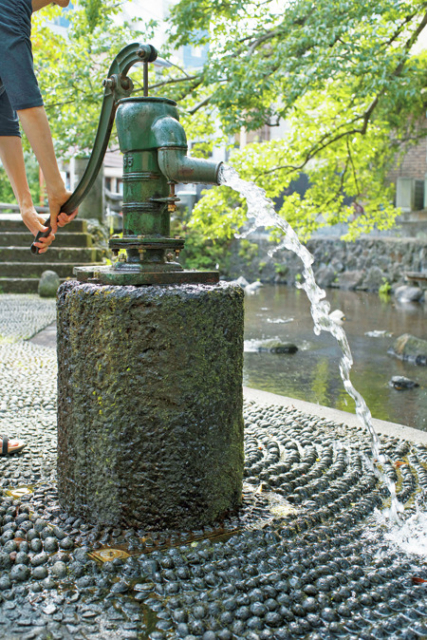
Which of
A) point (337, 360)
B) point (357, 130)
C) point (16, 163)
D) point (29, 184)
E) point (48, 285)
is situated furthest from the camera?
point (29, 184)

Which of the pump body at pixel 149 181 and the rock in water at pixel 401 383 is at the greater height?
the pump body at pixel 149 181

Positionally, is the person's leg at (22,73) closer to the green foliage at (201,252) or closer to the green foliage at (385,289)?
the green foliage at (385,289)

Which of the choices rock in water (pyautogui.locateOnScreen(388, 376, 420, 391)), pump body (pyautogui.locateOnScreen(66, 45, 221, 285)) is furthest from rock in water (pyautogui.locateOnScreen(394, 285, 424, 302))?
pump body (pyautogui.locateOnScreen(66, 45, 221, 285))

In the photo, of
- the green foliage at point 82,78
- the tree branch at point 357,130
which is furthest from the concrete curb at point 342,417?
the green foliage at point 82,78

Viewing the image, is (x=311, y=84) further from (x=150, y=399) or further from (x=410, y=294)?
(x=410, y=294)

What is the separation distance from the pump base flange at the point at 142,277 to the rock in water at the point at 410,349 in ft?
18.2

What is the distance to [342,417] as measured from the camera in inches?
154

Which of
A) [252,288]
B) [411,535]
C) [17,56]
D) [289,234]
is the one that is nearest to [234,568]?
[411,535]

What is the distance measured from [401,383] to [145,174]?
4.40m

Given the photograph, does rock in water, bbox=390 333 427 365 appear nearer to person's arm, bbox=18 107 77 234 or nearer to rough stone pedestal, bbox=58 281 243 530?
rough stone pedestal, bbox=58 281 243 530

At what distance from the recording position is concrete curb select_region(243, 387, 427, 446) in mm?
3522

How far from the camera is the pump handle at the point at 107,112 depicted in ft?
7.44

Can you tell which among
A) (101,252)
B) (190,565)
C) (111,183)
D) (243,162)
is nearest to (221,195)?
(243,162)

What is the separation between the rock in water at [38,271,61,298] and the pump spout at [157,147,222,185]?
864cm
